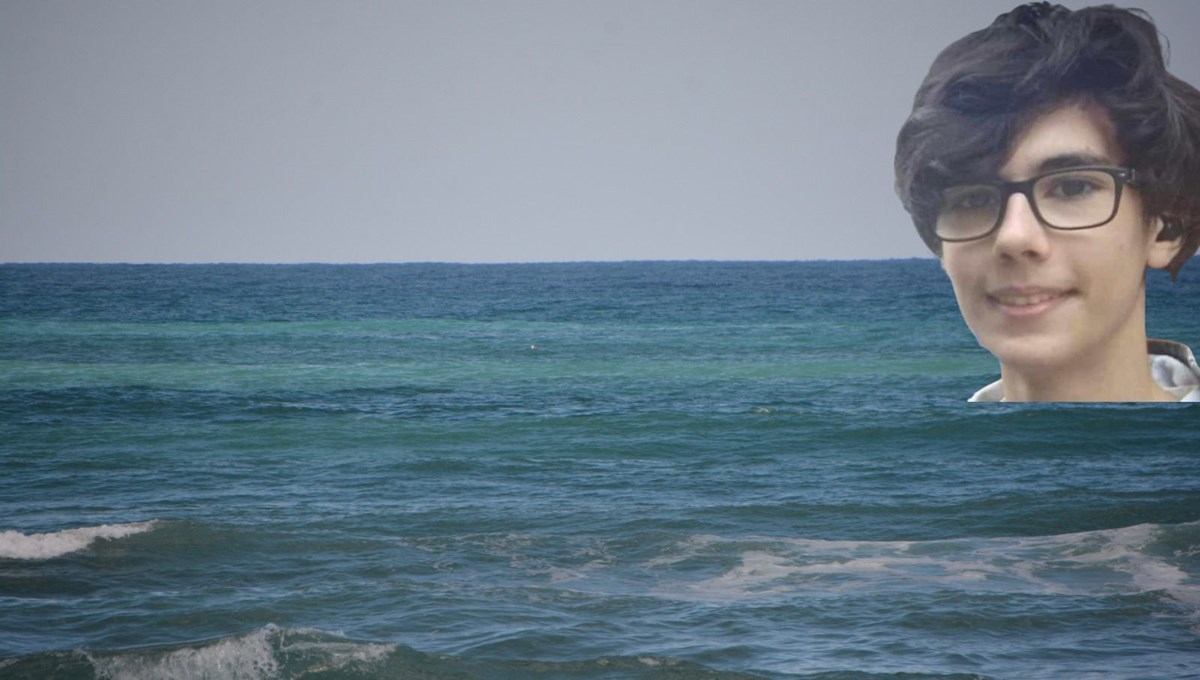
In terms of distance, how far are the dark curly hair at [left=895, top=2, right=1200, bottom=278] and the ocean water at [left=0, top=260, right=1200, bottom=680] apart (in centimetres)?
265

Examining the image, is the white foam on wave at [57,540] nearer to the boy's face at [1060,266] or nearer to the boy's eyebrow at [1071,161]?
the boy's face at [1060,266]

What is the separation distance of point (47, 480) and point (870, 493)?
333 inches

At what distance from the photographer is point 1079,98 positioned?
7.04 m

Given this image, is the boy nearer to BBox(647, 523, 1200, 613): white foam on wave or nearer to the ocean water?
the ocean water

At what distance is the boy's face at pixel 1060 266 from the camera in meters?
6.94

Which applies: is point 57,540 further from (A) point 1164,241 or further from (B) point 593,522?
(A) point 1164,241

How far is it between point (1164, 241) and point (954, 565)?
321 cm

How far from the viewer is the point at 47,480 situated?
12.8 meters

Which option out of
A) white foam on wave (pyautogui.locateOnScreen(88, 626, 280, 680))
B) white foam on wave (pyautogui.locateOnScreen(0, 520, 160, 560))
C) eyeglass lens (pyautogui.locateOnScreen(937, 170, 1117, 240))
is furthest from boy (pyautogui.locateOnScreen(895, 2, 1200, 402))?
white foam on wave (pyautogui.locateOnScreen(0, 520, 160, 560))

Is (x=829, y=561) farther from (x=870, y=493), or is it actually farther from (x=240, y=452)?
(x=240, y=452)

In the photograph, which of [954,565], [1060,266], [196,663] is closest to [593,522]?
[954,565]

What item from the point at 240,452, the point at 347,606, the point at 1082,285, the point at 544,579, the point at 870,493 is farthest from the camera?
the point at 240,452

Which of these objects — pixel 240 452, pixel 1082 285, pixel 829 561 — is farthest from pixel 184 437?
pixel 1082 285

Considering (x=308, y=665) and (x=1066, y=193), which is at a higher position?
(x=1066, y=193)
